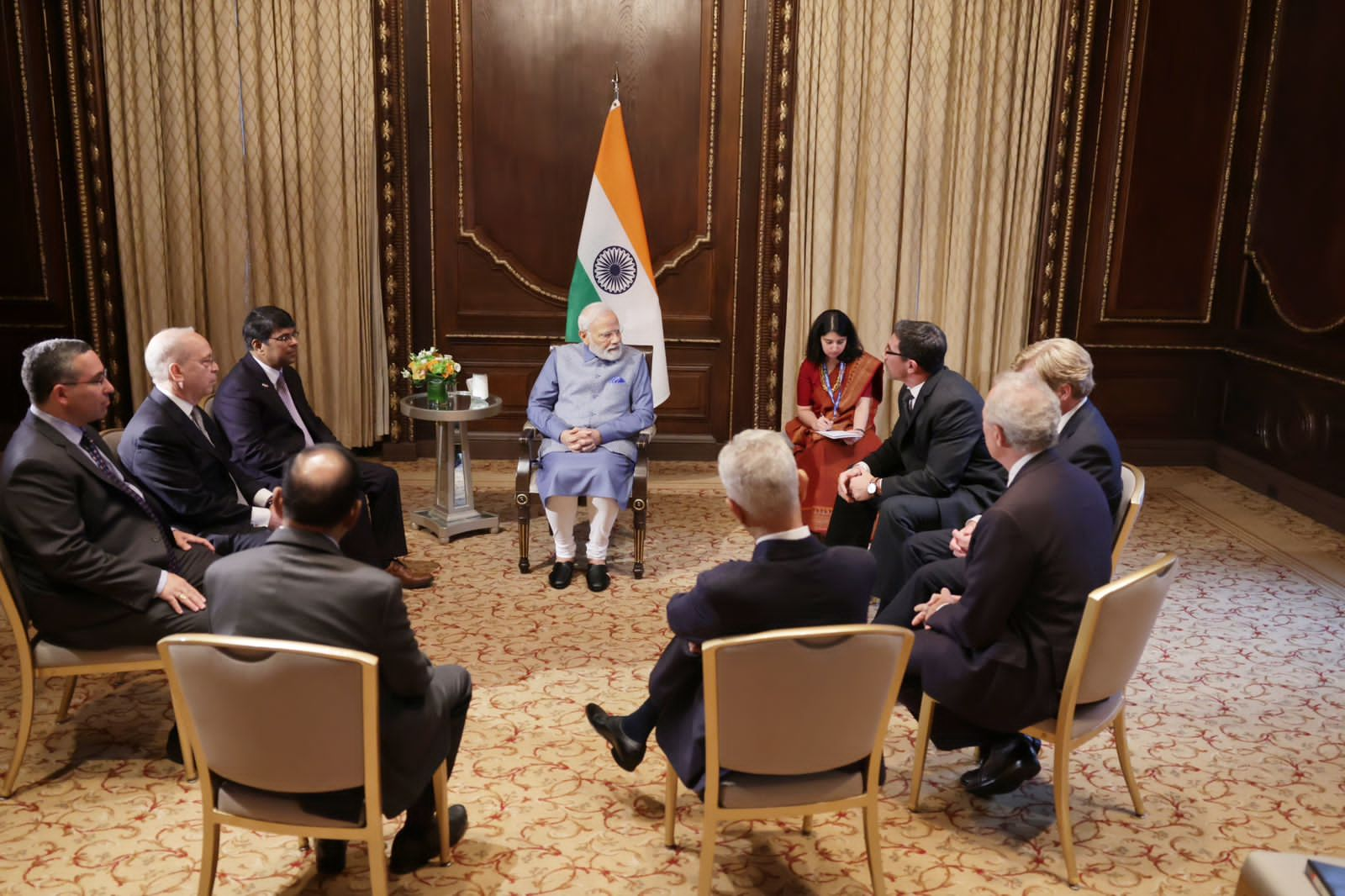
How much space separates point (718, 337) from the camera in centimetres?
734

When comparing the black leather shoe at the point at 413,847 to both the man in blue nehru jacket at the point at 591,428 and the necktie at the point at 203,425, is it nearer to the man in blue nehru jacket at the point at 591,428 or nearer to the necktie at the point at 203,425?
the necktie at the point at 203,425

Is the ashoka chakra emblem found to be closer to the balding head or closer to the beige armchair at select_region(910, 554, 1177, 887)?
the beige armchair at select_region(910, 554, 1177, 887)

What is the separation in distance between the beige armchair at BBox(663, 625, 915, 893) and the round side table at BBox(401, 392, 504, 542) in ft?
10.7

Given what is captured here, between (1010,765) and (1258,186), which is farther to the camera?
(1258,186)

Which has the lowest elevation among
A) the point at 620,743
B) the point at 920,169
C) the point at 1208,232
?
the point at 620,743

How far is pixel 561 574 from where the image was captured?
17.2ft

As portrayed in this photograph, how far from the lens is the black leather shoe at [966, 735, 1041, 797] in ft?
11.2

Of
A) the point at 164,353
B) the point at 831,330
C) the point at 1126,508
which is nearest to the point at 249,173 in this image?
the point at 164,353

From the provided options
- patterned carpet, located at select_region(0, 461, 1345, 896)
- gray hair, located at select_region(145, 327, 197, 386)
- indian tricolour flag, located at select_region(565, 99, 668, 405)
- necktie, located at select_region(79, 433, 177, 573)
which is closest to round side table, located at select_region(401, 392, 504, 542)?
patterned carpet, located at select_region(0, 461, 1345, 896)

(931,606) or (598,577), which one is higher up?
(931,606)

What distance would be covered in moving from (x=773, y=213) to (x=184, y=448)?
422cm

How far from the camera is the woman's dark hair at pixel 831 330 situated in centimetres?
569

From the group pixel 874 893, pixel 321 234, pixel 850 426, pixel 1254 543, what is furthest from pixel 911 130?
pixel 874 893

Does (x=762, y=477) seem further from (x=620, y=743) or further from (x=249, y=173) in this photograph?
(x=249, y=173)
